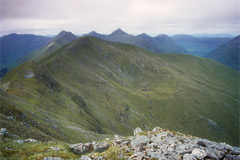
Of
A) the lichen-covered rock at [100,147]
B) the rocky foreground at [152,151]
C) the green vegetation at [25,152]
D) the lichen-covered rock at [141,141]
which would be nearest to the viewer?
the green vegetation at [25,152]

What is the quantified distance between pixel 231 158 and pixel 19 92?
86801 millimetres

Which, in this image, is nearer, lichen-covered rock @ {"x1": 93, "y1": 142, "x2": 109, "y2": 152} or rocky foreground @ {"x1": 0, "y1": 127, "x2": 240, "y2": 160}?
rocky foreground @ {"x1": 0, "y1": 127, "x2": 240, "y2": 160}

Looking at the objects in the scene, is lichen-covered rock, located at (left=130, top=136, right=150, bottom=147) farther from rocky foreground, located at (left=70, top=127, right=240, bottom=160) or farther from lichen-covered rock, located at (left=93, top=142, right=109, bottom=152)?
lichen-covered rock, located at (left=93, top=142, right=109, bottom=152)

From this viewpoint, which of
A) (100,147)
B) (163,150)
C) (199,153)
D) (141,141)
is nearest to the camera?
(199,153)

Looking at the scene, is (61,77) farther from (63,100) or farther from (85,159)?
(85,159)

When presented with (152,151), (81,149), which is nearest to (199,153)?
(152,151)

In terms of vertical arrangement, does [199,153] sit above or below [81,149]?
above

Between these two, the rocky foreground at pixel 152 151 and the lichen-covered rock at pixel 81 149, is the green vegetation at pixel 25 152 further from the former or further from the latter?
the lichen-covered rock at pixel 81 149

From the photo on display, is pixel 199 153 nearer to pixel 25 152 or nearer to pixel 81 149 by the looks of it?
pixel 81 149

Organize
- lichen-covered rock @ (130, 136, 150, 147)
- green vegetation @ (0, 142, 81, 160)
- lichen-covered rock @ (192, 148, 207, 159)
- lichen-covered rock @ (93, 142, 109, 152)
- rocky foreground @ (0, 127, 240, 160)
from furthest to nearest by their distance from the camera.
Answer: lichen-covered rock @ (130, 136, 150, 147)
lichen-covered rock @ (93, 142, 109, 152)
rocky foreground @ (0, 127, 240, 160)
lichen-covered rock @ (192, 148, 207, 159)
green vegetation @ (0, 142, 81, 160)

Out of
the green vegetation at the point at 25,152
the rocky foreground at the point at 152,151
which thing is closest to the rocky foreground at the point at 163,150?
the rocky foreground at the point at 152,151

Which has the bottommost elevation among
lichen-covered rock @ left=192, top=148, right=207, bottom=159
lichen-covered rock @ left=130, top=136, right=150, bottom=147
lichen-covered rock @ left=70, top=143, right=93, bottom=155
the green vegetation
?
lichen-covered rock @ left=70, top=143, right=93, bottom=155

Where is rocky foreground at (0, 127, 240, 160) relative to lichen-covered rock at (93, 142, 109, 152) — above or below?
above

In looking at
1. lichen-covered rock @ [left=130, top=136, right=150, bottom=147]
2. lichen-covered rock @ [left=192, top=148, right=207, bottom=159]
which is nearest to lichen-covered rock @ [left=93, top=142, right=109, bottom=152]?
lichen-covered rock @ [left=130, top=136, right=150, bottom=147]
